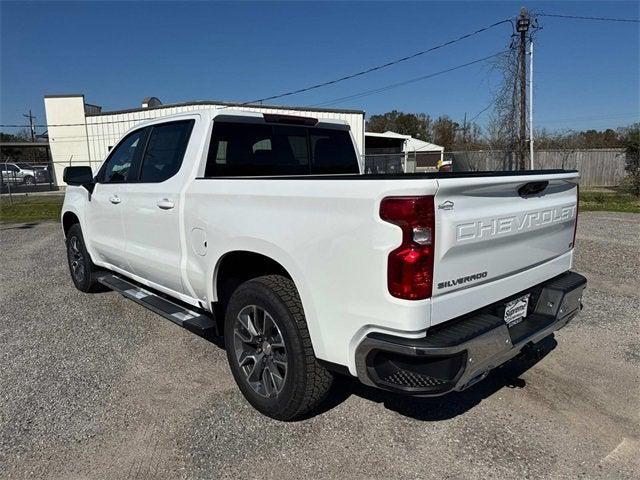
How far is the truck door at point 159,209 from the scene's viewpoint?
3.76 metres

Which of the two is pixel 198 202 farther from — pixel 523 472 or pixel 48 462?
pixel 523 472

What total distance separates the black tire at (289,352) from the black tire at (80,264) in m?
3.40

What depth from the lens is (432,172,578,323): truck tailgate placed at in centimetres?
229

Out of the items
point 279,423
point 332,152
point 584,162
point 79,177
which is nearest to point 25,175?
point 79,177

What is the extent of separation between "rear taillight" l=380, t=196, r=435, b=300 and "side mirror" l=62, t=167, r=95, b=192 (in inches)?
162

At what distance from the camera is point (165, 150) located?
161 inches

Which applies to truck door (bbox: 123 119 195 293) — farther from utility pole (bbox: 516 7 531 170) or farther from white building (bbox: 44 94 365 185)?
white building (bbox: 44 94 365 185)

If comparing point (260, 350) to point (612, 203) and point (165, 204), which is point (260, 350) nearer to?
point (165, 204)

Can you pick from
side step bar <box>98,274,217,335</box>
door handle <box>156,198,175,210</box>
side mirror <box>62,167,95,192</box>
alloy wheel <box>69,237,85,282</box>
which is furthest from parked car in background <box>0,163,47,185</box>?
door handle <box>156,198,175,210</box>

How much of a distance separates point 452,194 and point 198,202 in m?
1.89

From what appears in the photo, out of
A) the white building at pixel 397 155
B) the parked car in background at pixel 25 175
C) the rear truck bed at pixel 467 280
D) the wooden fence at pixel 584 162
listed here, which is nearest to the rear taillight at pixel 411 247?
the rear truck bed at pixel 467 280

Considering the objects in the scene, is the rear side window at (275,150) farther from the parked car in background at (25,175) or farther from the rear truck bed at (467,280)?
the parked car in background at (25,175)

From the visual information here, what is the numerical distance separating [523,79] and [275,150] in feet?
72.4

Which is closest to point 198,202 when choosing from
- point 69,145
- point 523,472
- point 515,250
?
point 515,250
